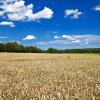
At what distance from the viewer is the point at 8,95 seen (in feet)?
31.2

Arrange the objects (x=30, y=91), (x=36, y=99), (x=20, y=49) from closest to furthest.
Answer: (x=36, y=99) < (x=30, y=91) < (x=20, y=49)

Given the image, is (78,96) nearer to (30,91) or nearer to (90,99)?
(90,99)

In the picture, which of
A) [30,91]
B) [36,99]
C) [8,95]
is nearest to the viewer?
[36,99]

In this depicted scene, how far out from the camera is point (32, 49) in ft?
374

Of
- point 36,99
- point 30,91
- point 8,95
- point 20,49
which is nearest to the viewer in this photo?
point 36,99

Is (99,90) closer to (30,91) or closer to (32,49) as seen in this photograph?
(30,91)

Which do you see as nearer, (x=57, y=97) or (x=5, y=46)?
(x=57, y=97)

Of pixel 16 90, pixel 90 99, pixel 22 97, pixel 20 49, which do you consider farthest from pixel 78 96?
pixel 20 49

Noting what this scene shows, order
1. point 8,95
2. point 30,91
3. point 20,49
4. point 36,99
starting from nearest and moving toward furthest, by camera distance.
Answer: point 36,99, point 8,95, point 30,91, point 20,49

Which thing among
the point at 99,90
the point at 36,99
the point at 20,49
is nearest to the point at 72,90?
the point at 99,90

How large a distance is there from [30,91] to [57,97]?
150 cm

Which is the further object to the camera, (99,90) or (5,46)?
(5,46)

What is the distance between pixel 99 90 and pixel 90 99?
1831mm

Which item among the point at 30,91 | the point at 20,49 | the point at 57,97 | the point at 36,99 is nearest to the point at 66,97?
the point at 57,97
